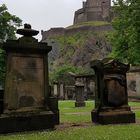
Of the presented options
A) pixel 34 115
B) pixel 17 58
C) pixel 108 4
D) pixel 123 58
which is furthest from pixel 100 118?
pixel 108 4

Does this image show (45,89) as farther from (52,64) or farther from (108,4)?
(108,4)

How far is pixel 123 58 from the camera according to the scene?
93.0 feet

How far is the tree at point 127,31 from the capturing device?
2268 centimetres

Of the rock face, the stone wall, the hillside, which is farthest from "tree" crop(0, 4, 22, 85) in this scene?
the stone wall

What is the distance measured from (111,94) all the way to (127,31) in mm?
13022

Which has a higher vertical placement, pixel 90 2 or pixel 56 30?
pixel 90 2

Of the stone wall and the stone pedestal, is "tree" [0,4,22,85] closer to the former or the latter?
the stone pedestal

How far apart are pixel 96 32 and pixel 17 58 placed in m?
86.1

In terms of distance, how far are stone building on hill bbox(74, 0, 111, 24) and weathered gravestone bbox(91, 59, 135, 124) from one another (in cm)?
10036

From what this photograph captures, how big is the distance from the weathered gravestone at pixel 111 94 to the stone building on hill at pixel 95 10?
100358mm

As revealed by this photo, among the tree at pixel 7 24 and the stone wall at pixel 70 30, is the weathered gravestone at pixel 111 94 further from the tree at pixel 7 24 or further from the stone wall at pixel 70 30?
the stone wall at pixel 70 30

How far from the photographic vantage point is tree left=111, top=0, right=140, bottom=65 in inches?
893

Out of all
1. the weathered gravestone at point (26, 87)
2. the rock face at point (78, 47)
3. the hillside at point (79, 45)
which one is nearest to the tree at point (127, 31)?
the weathered gravestone at point (26, 87)

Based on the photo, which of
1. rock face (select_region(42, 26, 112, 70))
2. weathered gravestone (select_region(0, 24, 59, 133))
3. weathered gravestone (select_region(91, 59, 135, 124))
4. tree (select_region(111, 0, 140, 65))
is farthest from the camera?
rock face (select_region(42, 26, 112, 70))
